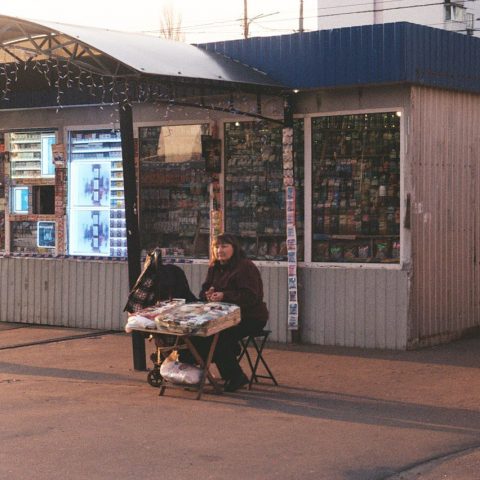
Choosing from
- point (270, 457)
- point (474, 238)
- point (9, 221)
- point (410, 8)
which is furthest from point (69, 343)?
point (410, 8)

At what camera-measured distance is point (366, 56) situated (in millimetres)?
12352

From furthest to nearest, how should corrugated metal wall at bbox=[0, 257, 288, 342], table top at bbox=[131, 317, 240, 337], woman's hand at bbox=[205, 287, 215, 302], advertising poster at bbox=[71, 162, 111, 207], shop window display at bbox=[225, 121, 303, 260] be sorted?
advertising poster at bbox=[71, 162, 111, 207]
corrugated metal wall at bbox=[0, 257, 288, 342]
shop window display at bbox=[225, 121, 303, 260]
woman's hand at bbox=[205, 287, 215, 302]
table top at bbox=[131, 317, 240, 337]

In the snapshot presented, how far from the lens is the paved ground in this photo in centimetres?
743

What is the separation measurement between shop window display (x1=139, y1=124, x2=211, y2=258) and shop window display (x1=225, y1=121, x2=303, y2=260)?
1.23 feet

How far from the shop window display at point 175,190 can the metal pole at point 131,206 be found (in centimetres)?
270

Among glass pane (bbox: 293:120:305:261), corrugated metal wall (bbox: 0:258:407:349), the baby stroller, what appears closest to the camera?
the baby stroller

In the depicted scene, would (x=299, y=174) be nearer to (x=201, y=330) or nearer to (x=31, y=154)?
(x=201, y=330)

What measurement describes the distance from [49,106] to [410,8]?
42.2m

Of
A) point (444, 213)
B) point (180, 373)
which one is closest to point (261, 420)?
point (180, 373)

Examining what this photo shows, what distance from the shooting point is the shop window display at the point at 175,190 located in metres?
14.1

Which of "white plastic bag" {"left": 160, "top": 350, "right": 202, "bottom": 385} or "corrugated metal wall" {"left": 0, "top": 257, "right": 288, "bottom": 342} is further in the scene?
"corrugated metal wall" {"left": 0, "top": 257, "right": 288, "bottom": 342}

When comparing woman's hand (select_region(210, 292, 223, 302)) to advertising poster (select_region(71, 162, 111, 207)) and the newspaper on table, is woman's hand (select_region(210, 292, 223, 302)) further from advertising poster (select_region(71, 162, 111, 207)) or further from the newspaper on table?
advertising poster (select_region(71, 162, 111, 207))

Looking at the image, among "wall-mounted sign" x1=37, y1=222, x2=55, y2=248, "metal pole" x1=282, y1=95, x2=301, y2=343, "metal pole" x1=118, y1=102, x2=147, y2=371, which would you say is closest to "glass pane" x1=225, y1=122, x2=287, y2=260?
"metal pole" x1=282, y1=95, x2=301, y2=343

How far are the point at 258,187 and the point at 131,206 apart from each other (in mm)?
2637
